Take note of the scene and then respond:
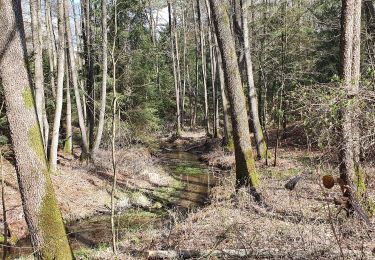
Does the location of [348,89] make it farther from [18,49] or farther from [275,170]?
[275,170]

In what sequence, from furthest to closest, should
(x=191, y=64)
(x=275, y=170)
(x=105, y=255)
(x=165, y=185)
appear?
(x=191, y=64) → (x=165, y=185) → (x=275, y=170) → (x=105, y=255)

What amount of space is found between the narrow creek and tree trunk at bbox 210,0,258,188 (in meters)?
2.28

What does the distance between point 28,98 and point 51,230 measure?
1795mm

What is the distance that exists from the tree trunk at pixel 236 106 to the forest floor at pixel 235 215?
20.0 inches

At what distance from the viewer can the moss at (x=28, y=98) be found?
5.54 metres

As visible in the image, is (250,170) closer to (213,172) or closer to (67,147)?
(213,172)

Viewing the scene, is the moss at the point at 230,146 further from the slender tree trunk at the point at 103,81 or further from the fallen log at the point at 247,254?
the fallen log at the point at 247,254

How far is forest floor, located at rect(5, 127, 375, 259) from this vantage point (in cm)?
574

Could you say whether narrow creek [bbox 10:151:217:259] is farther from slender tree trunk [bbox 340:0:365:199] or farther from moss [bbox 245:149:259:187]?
slender tree trunk [bbox 340:0:365:199]

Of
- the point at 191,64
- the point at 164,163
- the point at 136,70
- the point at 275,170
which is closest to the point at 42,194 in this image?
the point at 275,170

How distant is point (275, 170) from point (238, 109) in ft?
15.0

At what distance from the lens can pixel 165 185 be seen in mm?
15094

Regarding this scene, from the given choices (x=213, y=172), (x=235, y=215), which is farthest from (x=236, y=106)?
(x=213, y=172)

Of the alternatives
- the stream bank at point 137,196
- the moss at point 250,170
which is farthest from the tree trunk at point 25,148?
the moss at point 250,170
